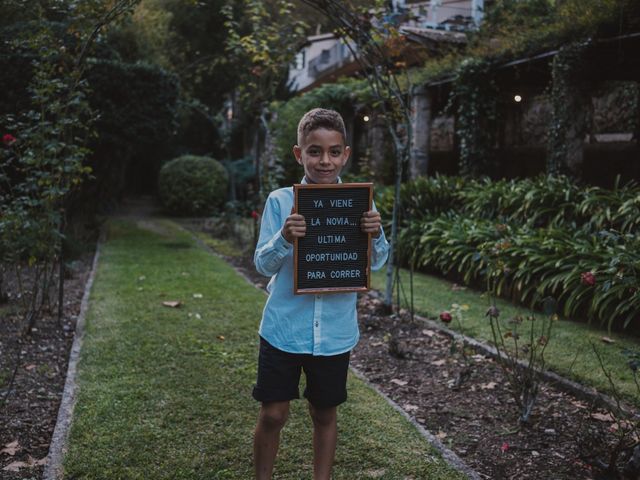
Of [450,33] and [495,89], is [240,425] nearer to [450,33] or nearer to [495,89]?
[495,89]

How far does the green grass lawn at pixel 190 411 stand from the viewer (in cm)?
316

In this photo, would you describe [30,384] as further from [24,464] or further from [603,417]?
[603,417]

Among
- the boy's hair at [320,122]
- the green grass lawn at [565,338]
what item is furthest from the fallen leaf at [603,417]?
the boy's hair at [320,122]

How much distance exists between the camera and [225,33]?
77.6 ft

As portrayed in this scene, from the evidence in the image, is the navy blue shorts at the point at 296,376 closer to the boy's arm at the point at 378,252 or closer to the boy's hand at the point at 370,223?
the boy's arm at the point at 378,252

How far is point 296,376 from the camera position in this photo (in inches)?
102

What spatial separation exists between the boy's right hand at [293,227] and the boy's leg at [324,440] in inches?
30.2

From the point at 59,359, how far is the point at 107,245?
707 cm

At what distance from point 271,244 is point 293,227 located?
0.41ft

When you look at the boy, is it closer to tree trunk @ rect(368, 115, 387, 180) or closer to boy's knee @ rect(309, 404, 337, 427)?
boy's knee @ rect(309, 404, 337, 427)

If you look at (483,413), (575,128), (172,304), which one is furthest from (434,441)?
(575,128)

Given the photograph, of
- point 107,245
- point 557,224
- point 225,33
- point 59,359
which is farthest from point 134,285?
point 225,33

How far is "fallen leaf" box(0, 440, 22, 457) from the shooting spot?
10.9 ft

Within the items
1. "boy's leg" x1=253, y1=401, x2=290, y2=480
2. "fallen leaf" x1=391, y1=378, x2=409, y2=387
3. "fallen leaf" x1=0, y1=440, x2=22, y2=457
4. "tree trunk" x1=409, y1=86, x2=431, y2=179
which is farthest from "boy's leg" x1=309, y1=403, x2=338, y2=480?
"tree trunk" x1=409, y1=86, x2=431, y2=179
